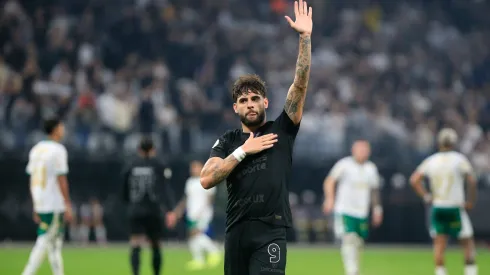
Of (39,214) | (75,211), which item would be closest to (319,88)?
(75,211)

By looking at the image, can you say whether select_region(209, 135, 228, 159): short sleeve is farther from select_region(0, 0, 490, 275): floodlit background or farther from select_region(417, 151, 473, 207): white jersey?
select_region(0, 0, 490, 275): floodlit background

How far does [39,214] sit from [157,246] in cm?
203

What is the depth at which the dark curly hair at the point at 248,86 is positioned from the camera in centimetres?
713

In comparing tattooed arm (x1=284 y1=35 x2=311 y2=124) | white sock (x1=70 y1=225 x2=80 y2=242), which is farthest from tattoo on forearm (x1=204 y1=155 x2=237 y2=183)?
white sock (x1=70 y1=225 x2=80 y2=242)

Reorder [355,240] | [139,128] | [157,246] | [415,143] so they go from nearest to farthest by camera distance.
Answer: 1. [157,246]
2. [355,240]
3. [139,128]
4. [415,143]

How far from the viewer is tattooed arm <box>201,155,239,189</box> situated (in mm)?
6973

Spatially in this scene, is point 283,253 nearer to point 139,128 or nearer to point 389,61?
point 139,128

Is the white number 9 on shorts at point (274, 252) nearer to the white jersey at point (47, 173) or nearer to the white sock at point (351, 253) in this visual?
the white jersey at point (47, 173)

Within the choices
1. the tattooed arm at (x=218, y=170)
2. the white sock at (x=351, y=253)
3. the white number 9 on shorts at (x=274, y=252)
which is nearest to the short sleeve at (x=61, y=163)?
the white sock at (x=351, y=253)

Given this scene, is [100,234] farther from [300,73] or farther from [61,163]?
[300,73]

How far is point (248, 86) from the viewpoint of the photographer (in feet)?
23.4

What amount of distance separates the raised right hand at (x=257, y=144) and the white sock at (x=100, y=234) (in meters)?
18.1

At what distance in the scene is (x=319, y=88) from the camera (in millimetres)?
27250

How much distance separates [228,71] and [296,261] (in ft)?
30.4
